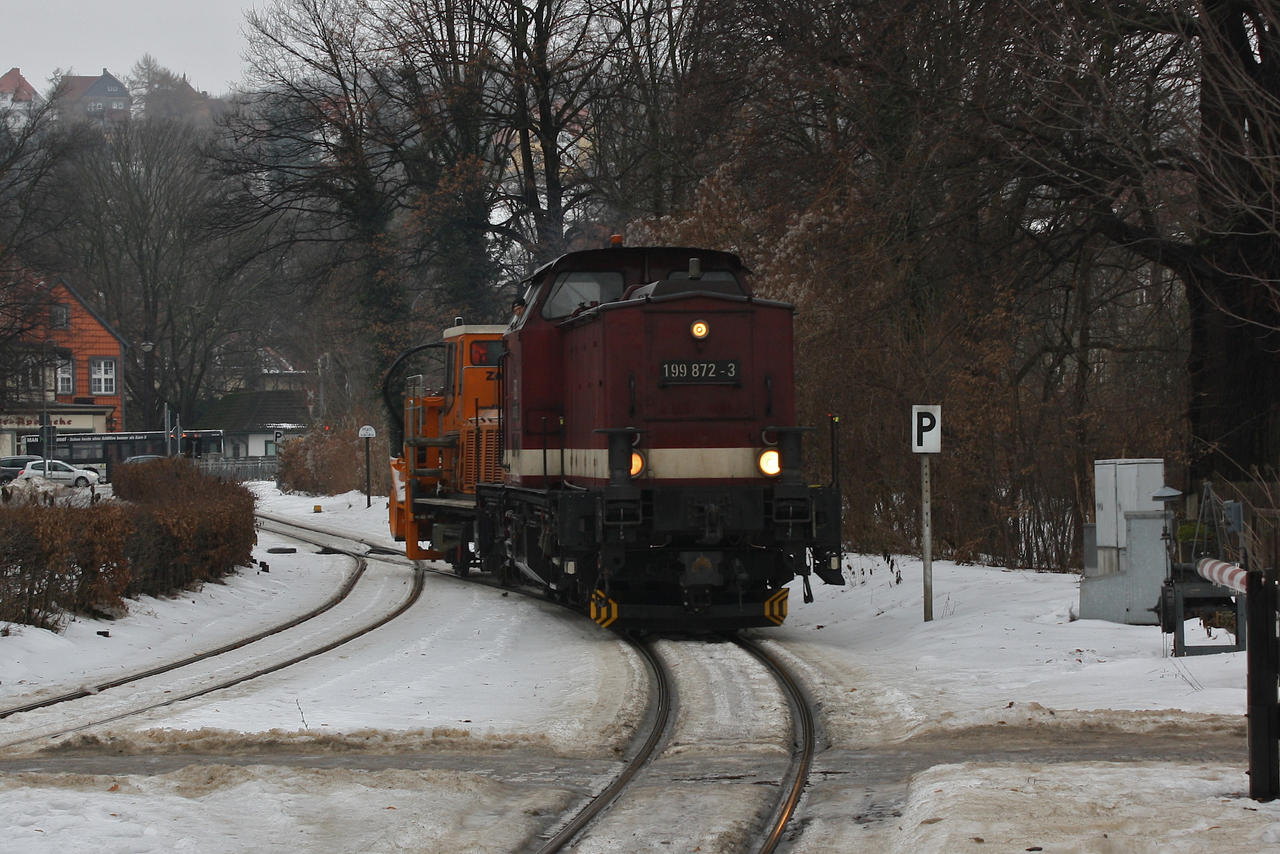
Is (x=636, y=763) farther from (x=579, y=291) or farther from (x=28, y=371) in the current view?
(x=28, y=371)

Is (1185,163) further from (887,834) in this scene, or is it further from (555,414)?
(887,834)

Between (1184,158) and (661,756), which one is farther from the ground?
(1184,158)

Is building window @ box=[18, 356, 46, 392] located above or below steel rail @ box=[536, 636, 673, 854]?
above

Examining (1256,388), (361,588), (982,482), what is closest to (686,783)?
(1256,388)

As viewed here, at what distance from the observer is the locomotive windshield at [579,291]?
13.2m

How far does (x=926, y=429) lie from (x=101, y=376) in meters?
64.0

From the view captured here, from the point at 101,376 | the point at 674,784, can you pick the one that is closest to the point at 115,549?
the point at 674,784

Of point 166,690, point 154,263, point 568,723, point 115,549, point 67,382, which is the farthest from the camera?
point 67,382

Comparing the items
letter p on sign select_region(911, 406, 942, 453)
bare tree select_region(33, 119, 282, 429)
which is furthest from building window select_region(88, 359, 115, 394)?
letter p on sign select_region(911, 406, 942, 453)

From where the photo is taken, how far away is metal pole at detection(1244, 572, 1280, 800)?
5867 mm

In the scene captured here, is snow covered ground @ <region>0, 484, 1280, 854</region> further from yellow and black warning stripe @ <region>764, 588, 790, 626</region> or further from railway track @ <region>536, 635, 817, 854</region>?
yellow and black warning stripe @ <region>764, 588, 790, 626</region>

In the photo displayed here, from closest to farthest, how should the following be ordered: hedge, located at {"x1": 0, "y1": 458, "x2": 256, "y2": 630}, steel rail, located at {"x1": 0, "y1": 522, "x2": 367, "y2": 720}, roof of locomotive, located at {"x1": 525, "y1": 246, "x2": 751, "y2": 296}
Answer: steel rail, located at {"x1": 0, "y1": 522, "x2": 367, "y2": 720} < hedge, located at {"x1": 0, "y1": 458, "x2": 256, "y2": 630} < roof of locomotive, located at {"x1": 525, "y1": 246, "x2": 751, "y2": 296}

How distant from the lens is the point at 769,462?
1192 centimetres

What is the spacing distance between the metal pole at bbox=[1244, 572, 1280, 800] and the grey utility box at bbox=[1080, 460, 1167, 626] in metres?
4.35
